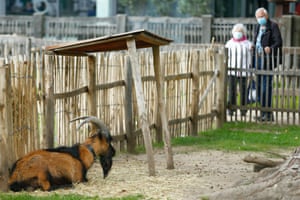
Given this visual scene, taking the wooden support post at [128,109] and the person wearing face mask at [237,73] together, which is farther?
the person wearing face mask at [237,73]

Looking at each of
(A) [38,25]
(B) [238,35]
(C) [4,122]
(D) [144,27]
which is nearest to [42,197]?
(C) [4,122]

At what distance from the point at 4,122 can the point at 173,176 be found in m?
2.50

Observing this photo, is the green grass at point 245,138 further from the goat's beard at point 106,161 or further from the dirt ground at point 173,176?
the goat's beard at point 106,161

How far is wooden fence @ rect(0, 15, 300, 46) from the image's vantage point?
24375mm

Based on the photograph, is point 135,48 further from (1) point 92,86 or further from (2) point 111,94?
(2) point 111,94

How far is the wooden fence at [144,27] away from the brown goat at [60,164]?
45.2ft

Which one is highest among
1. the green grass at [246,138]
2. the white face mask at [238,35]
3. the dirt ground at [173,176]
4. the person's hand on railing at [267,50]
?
the white face mask at [238,35]

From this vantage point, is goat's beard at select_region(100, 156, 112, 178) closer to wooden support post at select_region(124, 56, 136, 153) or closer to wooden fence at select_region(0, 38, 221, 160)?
wooden fence at select_region(0, 38, 221, 160)

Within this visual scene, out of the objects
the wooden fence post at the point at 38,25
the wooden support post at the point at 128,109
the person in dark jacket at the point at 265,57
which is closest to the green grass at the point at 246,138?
the person in dark jacket at the point at 265,57

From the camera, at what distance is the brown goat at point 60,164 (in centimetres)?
964

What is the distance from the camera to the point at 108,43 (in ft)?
35.0

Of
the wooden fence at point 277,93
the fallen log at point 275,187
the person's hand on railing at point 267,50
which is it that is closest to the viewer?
the fallen log at point 275,187

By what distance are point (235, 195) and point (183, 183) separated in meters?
1.51

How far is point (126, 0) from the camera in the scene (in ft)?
96.9
